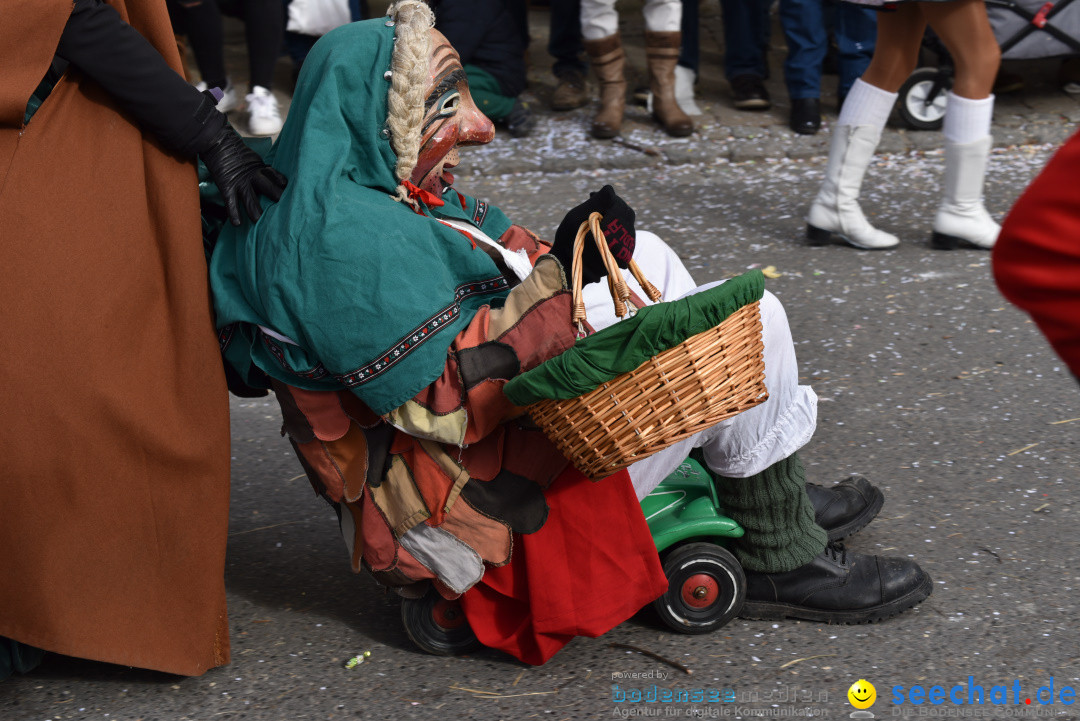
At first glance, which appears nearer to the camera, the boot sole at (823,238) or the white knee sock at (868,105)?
the white knee sock at (868,105)

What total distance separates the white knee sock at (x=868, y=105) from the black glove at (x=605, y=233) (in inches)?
103

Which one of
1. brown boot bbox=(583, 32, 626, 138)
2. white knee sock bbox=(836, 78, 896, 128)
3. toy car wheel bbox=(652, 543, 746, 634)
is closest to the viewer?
toy car wheel bbox=(652, 543, 746, 634)

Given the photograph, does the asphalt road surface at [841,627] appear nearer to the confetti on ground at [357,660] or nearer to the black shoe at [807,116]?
the confetti on ground at [357,660]

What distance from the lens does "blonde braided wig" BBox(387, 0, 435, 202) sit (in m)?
2.16

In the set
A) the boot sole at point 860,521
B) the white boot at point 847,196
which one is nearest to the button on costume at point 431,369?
the boot sole at point 860,521

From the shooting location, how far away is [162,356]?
2.25 m

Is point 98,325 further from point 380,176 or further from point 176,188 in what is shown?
point 380,176

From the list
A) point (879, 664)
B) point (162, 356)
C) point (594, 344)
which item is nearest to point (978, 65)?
point (879, 664)

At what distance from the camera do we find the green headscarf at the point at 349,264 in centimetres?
205

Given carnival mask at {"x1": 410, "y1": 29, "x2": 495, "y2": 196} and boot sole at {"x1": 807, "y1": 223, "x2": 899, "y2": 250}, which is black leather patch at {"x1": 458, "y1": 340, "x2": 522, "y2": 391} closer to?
carnival mask at {"x1": 410, "y1": 29, "x2": 495, "y2": 196}

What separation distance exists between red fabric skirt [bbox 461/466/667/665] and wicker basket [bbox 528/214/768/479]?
11.1 inches

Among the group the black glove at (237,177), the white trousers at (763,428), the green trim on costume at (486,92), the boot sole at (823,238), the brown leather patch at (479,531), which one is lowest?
the boot sole at (823,238)

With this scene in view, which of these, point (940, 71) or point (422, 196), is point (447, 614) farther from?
point (940, 71)

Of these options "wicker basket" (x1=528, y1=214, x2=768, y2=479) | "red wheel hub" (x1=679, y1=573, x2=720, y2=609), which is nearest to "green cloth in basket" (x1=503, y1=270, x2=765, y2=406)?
"wicker basket" (x1=528, y1=214, x2=768, y2=479)
